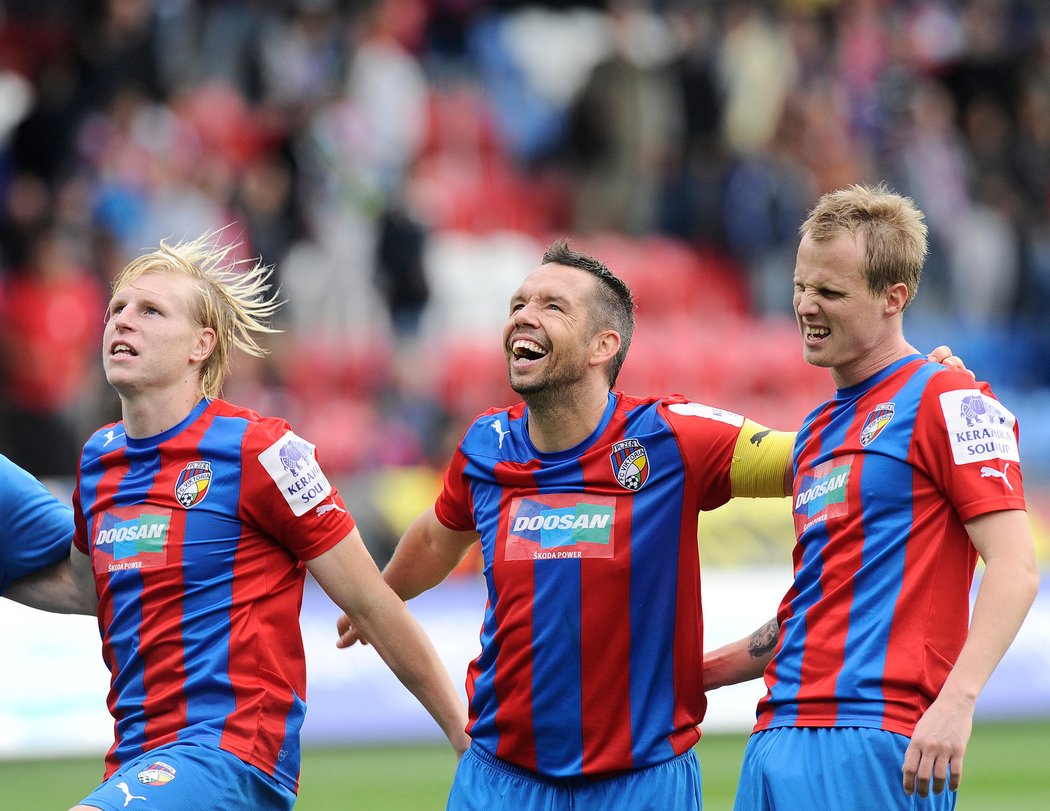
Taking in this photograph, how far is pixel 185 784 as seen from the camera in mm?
4348

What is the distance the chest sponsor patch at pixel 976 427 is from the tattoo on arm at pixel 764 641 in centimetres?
89

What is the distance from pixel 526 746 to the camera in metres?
4.66

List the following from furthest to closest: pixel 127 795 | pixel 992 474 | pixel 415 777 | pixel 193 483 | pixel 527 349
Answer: pixel 415 777
pixel 527 349
pixel 193 483
pixel 127 795
pixel 992 474

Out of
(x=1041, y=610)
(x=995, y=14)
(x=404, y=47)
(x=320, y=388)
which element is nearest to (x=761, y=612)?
(x=1041, y=610)

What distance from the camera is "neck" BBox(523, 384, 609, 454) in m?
4.83

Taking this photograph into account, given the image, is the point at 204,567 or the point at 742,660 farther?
the point at 742,660

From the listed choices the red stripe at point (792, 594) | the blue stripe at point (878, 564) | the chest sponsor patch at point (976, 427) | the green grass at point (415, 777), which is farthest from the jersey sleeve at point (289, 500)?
the green grass at point (415, 777)

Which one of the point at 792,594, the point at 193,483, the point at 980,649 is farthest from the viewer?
the point at 193,483

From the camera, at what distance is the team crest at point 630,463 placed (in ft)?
15.6

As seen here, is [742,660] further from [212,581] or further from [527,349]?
[212,581]

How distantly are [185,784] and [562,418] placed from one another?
1.47 meters

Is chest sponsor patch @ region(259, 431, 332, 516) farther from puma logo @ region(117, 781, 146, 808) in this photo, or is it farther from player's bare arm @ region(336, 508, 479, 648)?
puma logo @ region(117, 781, 146, 808)

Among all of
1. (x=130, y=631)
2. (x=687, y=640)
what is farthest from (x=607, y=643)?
(x=130, y=631)

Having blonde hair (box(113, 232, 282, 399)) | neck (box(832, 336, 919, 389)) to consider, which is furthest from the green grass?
neck (box(832, 336, 919, 389))
